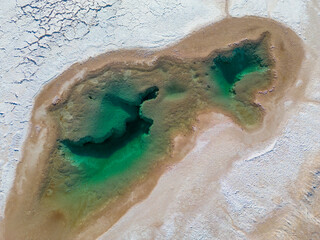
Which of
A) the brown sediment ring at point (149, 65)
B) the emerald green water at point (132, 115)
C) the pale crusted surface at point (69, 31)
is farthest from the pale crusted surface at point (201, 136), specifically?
the emerald green water at point (132, 115)

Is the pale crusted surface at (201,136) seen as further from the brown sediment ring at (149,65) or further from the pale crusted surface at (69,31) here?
the brown sediment ring at (149,65)

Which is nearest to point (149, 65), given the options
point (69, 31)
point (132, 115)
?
point (132, 115)

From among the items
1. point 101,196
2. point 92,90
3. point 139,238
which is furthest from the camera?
point 92,90

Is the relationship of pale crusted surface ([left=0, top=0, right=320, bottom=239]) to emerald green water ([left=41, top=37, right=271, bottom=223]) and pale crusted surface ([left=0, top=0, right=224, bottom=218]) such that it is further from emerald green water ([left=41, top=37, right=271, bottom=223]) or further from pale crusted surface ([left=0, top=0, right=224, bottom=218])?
emerald green water ([left=41, top=37, right=271, bottom=223])

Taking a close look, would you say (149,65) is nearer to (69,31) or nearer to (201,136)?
(201,136)

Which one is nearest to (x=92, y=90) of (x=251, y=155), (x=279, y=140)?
(x=251, y=155)

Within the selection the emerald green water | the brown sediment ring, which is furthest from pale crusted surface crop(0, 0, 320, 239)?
the emerald green water

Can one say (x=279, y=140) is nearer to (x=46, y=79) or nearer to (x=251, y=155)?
(x=251, y=155)
